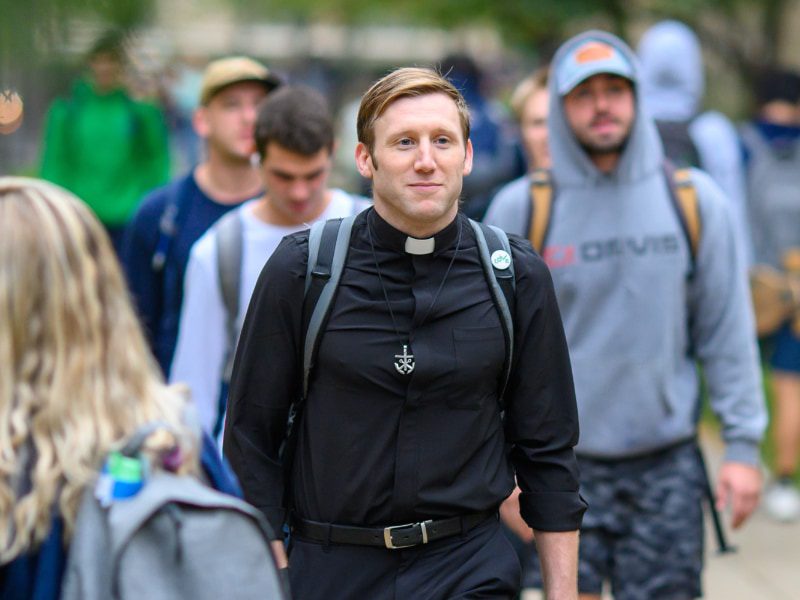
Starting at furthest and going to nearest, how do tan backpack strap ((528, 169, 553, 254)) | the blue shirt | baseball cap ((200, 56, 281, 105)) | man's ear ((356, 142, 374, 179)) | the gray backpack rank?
baseball cap ((200, 56, 281, 105)) → the blue shirt → tan backpack strap ((528, 169, 553, 254)) → man's ear ((356, 142, 374, 179)) → the gray backpack

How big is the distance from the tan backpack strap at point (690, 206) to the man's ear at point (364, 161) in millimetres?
1511

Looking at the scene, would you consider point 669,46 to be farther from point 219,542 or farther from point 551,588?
point 219,542

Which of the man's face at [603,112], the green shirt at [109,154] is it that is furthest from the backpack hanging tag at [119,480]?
the green shirt at [109,154]

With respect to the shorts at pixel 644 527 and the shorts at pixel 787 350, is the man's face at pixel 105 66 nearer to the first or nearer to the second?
the shorts at pixel 644 527

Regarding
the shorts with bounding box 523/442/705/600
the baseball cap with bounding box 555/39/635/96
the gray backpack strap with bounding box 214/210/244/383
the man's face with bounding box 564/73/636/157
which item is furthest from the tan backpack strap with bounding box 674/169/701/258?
the gray backpack strap with bounding box 214/210/244/383

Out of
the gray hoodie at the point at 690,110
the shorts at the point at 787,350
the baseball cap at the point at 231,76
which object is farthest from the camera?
the gray hoodie at the point at 690,110

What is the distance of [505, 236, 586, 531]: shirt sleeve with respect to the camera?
3664 mm

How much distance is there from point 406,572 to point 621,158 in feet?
6.44

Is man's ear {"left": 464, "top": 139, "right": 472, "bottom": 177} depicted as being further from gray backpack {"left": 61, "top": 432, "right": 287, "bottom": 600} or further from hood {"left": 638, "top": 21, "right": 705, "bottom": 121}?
hood {"left": 638, "top": 21, "right": 705, "bottom": 121}

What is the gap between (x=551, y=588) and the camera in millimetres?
3705

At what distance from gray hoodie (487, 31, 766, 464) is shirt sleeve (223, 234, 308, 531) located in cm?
144

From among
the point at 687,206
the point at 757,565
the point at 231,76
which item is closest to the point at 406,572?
the point at 687,206

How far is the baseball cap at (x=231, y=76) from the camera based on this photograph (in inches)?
243

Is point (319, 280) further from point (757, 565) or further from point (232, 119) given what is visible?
point (757, 565)
